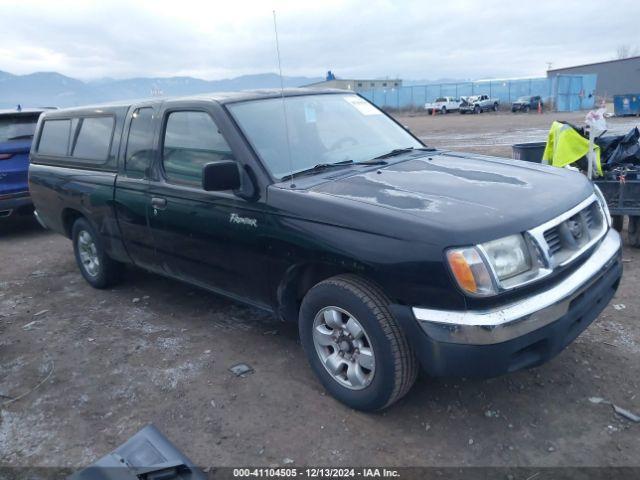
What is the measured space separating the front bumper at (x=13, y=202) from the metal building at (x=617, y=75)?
190 ft

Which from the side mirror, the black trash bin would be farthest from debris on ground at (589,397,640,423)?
the black trash bin

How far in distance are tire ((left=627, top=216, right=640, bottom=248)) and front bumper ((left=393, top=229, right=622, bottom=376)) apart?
3.39 meters

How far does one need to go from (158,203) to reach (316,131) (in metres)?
1.36

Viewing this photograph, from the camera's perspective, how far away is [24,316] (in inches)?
199

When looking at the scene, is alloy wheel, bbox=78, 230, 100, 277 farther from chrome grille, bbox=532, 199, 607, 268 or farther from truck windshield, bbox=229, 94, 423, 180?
chrome grille, bbox=532, 199, 607, 268

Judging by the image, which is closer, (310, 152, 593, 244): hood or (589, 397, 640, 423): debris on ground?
(310, 152, 593, 244): hood

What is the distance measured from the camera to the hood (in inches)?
106

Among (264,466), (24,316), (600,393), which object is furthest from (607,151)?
(24,316)

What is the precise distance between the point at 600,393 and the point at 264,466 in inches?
81.0

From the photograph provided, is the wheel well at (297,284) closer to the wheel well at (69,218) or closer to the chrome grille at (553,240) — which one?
the chrome grille at (553,240)

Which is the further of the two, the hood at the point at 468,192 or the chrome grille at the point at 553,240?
the chrome grille at the point at 553,240

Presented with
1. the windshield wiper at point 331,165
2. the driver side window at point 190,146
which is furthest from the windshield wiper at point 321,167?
the driver side window at point 190,146

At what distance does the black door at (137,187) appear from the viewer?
4359mm

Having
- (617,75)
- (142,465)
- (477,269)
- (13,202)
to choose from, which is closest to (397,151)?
(477,269)
